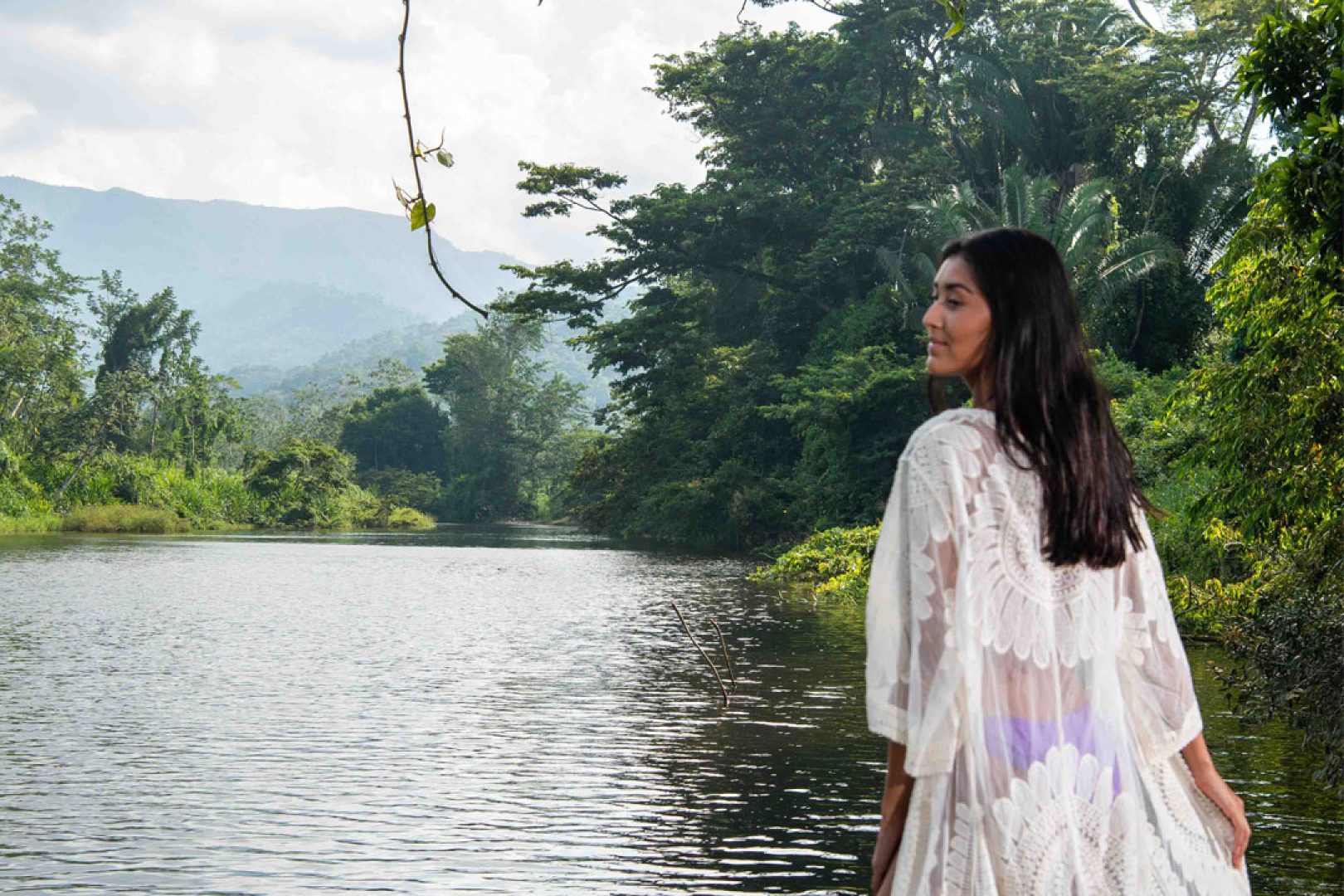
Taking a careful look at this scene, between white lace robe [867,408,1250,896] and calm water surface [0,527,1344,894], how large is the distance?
371 cm

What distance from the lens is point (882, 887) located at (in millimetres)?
1940

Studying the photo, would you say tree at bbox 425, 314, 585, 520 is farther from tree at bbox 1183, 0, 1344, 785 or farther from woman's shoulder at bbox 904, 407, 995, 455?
woman's shoulder at bbox 904, 407, 995, 455

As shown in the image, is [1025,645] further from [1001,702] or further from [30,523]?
[30,523]

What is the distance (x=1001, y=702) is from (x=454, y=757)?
651cm

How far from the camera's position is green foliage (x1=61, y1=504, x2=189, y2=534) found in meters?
40.5

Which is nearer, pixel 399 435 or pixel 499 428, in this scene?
pixel 499 428

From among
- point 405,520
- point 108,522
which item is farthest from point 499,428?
point 108,522

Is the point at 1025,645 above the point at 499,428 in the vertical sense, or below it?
below

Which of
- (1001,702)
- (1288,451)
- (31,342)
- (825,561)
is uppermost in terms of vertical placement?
(31,342)

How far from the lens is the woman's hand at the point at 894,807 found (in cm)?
190

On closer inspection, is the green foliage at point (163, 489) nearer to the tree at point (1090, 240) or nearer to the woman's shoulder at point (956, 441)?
the tree at point (1090, 240)

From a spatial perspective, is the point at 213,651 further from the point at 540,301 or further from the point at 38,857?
the point at 540,301

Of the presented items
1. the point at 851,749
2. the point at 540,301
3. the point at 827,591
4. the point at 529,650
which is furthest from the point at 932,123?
the point at 851,749

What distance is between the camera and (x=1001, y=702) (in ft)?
6.32
